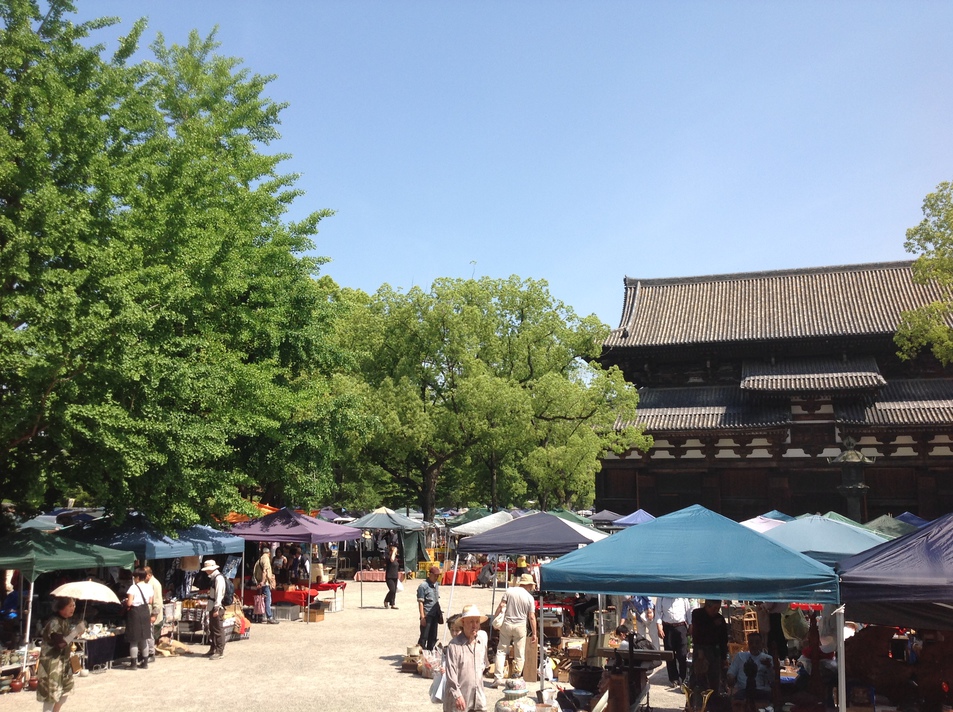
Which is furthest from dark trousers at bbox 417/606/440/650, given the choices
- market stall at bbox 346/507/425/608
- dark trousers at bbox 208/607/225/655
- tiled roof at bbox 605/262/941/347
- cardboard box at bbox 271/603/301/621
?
tiled roof at bbox 605/262/941/347

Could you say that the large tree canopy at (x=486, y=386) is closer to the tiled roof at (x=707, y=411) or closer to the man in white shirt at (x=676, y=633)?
the tiled roof at (x=707, y=411)

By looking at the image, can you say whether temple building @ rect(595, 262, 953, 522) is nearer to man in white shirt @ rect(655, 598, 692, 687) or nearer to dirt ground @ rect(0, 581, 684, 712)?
dirt ground @ rect(0, 581, 684, 712)

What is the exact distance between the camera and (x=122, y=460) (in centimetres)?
1272

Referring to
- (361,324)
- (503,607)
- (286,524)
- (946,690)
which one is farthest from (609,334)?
(946,690)

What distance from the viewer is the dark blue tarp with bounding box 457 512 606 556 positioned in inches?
489

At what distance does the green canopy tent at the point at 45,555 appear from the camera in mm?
11758

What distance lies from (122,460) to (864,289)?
3563cm

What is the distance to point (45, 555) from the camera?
479 inches

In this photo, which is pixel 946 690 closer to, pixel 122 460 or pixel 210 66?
pixel 122 460

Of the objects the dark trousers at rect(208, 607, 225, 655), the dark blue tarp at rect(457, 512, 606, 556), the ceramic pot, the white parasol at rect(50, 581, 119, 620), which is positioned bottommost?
the dark trousers at rect(208, 607, 225, 655)

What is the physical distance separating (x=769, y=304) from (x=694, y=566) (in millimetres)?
33342

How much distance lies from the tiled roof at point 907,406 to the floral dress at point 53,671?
99.3 ft

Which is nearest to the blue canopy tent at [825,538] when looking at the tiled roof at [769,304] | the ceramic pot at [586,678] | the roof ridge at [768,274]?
the ceramic pot at [586,678]

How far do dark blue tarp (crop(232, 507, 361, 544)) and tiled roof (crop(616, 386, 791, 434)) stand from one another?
732 inches
